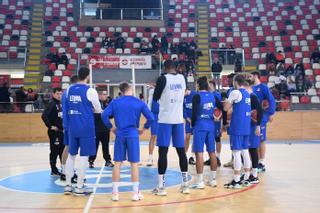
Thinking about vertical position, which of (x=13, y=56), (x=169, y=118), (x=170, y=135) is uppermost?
(x=13, y=56)

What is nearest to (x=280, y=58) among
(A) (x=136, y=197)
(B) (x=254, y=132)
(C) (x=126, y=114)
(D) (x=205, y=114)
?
(B) (x=254, y=132)

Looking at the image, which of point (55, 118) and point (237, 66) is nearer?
point (55, 118)

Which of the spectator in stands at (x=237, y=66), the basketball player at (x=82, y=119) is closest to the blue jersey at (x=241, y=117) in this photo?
the basketball player at (x=82, y=119)

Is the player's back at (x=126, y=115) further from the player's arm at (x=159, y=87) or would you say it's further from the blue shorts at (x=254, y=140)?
the blue shorts at (x=254, y=140)

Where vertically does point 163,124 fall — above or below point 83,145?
above

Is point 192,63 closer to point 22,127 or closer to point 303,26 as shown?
point 22,127

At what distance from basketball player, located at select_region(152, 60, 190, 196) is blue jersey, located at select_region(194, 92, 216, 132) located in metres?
0.45

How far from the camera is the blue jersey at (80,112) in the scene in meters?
6.55

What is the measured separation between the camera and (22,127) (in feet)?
54.7

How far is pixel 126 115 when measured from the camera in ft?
20.5

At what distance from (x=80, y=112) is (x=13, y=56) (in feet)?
54.7

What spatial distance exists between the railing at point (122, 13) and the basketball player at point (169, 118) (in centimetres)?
2066

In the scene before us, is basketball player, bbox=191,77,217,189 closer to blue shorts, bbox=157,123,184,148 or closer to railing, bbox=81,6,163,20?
blue shorts, bbox=157,123,184,148

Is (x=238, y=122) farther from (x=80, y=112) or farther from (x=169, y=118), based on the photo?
(x=80, y=112)
